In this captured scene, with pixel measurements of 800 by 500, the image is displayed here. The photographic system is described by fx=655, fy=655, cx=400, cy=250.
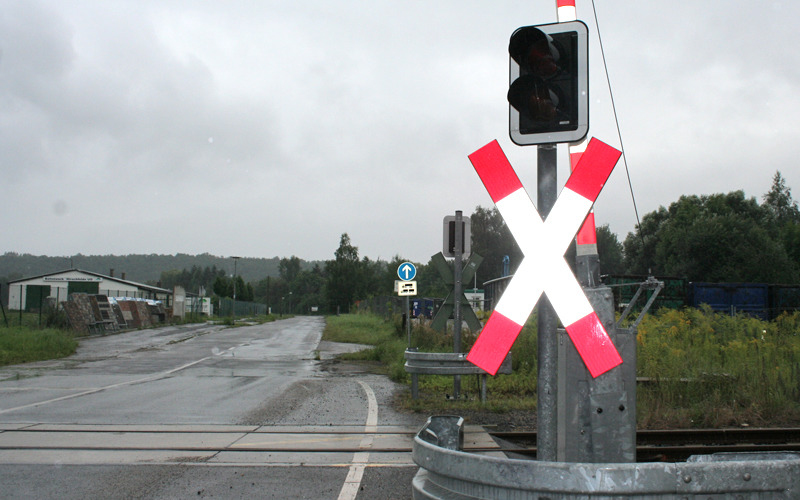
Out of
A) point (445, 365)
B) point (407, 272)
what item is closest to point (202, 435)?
point (445, 365)

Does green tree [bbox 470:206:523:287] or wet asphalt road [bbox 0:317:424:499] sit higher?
green tree [bbox 470:206:523:287]

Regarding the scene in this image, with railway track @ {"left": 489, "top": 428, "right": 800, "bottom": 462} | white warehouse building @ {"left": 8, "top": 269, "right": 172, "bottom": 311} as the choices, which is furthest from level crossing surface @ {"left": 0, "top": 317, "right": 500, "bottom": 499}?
white warehouse building @ {"left": 8, "top": 269, "right": 172, "bottom": 311}

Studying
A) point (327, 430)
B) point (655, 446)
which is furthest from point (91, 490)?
point (655, 446)

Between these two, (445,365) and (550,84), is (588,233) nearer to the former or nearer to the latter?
(550,84)

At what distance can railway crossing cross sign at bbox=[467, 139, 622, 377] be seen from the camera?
282cm

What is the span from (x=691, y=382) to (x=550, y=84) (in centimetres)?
773

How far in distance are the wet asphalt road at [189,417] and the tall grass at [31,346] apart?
1.62 metres

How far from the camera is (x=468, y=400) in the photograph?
32.6 feet

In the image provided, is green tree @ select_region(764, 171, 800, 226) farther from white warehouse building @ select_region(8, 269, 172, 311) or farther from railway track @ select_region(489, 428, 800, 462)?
railway track @ select_region(489, 428, 800, 462)

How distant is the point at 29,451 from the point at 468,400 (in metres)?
5.84

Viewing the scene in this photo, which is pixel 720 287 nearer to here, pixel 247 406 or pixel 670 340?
pixel 670 340

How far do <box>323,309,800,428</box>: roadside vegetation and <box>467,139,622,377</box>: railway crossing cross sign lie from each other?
6.01 meters

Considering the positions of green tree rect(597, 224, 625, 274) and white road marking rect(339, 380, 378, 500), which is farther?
green tree rect(597, 224, 625, 274)

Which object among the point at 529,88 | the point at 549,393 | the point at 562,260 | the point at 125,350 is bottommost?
the point at 125,350
